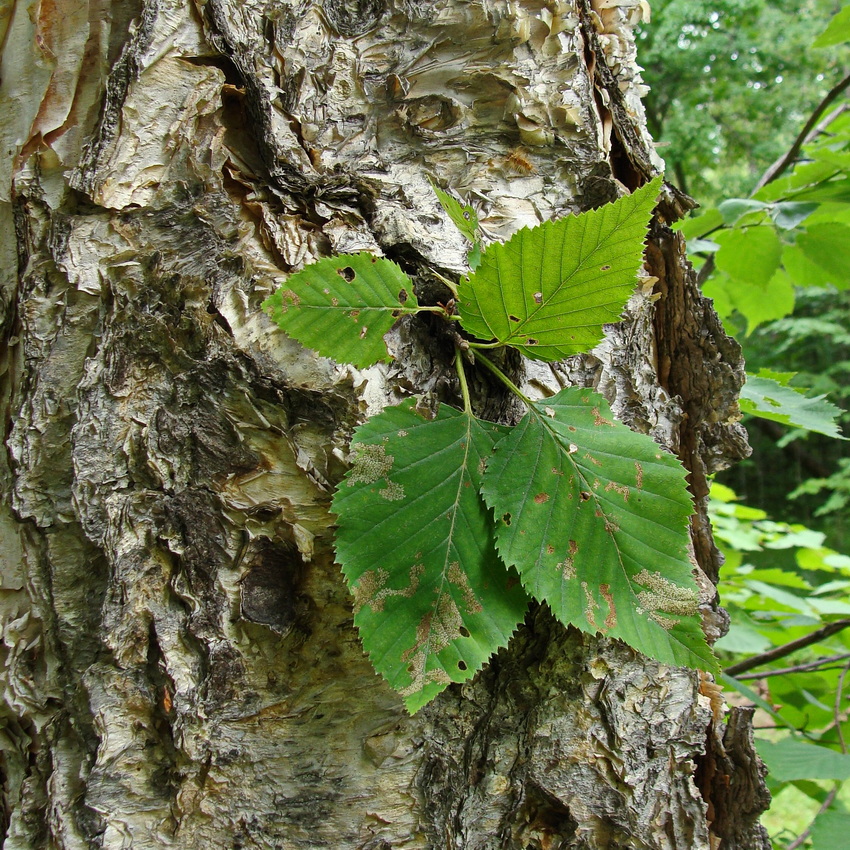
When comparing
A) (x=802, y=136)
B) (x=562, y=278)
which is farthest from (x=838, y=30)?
(x=562, y=278)

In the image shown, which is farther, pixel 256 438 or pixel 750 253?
pixel 750 253

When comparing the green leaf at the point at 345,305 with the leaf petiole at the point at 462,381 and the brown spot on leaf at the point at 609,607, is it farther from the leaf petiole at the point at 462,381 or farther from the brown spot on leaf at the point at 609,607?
the brown spot on leaf at the point at 609,607

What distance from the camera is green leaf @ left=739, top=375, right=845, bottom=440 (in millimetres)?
1062

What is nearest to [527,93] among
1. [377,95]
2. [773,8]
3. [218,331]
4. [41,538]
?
[377,95]

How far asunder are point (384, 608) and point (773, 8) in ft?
38.4

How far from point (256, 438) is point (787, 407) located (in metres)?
0.93

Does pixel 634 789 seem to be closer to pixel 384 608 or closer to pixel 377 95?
pixel 384 608

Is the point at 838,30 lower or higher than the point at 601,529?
higher

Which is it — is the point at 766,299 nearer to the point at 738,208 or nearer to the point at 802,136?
the point at 802,136

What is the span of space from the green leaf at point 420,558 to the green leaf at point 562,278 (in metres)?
0.14

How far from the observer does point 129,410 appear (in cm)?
72

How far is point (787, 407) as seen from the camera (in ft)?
3.66

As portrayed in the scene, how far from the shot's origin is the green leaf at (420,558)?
2.01 feet

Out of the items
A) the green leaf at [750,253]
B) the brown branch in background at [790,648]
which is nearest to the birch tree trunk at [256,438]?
the brown branch in background at [790,648]
